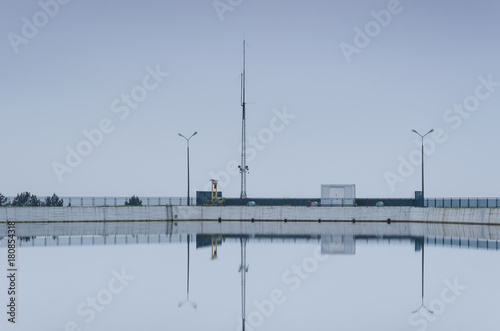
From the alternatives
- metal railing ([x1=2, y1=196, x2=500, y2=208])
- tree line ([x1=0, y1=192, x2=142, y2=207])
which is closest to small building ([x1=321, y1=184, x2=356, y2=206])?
metal railing ([x1=2, y1=196, x2=500, y2=208])

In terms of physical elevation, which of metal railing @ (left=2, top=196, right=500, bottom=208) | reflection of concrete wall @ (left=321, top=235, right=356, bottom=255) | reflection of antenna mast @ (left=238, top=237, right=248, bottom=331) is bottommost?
reflection of concrete wall @ (left=321, top=235, right=356, bottom=255)

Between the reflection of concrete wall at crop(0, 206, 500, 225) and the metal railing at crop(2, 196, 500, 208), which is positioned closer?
the reflection of concrete wall at crop(0, 206, 500, 225)

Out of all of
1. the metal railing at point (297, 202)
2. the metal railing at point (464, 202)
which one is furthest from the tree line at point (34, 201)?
the metal railing at point (464, 202)

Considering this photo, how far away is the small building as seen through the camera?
76.4m

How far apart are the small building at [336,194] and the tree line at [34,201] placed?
24813 mm

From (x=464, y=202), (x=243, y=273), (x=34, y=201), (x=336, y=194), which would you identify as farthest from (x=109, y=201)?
(x=243, y=273)

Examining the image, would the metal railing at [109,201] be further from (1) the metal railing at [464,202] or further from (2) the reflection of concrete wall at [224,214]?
(1) the metal railing at [464,202]

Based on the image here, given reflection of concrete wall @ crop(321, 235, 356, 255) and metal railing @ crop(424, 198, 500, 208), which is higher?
metal railing @ crop(424, 198, 500, 208)

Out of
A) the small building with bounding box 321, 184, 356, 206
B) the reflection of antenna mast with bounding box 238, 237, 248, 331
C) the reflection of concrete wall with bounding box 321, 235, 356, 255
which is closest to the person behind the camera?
the reflection of antenna mast with bounding box 238, 237, 248, 331

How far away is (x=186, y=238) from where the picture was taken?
150ft

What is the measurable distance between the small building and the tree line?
24.8m

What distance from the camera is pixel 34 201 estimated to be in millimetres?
81875

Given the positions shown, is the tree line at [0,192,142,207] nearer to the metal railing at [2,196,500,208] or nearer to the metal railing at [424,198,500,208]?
the metal railing at [2,196,500,208]

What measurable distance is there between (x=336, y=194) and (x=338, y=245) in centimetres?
3904
